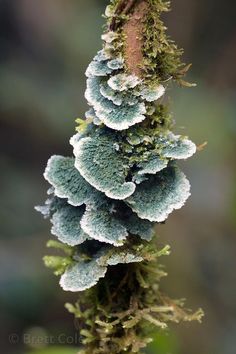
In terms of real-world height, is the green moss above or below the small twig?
below

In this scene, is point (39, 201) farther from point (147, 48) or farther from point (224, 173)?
point (147, 48)

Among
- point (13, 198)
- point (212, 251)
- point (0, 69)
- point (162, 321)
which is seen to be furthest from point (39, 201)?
point (162, 321)

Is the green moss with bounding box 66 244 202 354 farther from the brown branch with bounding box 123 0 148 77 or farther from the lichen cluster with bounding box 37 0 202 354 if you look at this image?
the brown branch with bounding box 123 0 148 77

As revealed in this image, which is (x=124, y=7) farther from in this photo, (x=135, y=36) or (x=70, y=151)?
(x=70, y=151)

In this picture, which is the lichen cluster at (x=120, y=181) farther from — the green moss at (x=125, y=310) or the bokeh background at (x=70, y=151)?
the bokeh background at (x=70, y=151)

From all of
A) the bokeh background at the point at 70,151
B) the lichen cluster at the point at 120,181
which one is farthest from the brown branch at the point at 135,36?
the bokeh background at the point at 70,151

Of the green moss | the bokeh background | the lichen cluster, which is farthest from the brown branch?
the bokeh background
